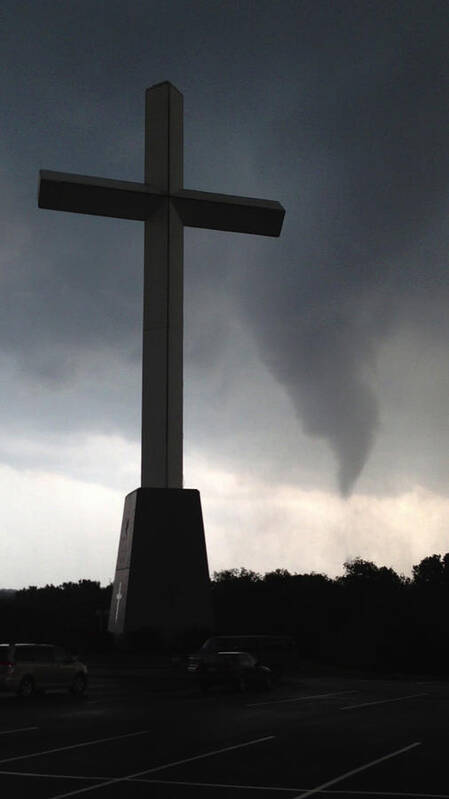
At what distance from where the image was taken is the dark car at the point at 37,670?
24.7m

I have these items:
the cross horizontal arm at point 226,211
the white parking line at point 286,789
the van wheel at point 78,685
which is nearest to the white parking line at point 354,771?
the white parking line at point 286,789

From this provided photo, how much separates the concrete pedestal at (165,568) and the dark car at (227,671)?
22.3ft

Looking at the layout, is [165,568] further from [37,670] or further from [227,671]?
[37,670]

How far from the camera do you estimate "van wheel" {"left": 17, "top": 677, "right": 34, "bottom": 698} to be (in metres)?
25.0

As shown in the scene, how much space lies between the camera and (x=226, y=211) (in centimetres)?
3816

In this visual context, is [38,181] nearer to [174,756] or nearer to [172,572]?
[172,572]

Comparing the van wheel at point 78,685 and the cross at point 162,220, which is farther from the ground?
the cross at point 162,220

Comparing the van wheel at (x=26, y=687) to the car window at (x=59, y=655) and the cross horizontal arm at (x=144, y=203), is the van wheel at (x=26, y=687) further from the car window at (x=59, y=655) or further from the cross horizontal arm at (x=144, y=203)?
the cross horizontal arm at (x=144, y=203)

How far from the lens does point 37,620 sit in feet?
167

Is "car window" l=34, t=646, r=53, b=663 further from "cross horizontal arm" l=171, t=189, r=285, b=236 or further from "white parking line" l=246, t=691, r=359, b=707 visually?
"cross horizontal arm" l=171, t=189, r=285, b=236

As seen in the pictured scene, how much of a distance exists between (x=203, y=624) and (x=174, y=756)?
23.2 m

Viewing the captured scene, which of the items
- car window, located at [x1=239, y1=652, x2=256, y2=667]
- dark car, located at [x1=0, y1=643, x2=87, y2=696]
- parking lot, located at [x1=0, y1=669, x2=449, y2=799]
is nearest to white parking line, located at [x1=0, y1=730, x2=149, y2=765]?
parking lot, located at [x1=0, y1=669, x2=449, y2=799]

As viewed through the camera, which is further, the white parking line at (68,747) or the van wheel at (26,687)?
the van wheel at (26,687)

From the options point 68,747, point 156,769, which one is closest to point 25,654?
point 68,747
